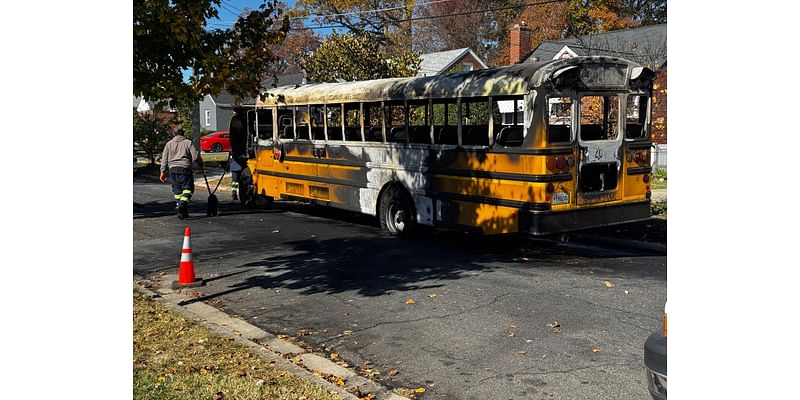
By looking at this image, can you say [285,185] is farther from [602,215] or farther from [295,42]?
[295,42]

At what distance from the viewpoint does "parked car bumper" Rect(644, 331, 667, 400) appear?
3.88m

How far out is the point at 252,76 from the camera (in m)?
8.60

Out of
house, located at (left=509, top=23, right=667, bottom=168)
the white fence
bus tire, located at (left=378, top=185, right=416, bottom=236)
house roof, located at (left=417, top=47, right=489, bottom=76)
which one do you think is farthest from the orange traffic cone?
house roof, located at (left=417, top=47, right=489, bottom=76)

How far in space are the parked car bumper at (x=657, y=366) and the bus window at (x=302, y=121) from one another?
37.2 ft

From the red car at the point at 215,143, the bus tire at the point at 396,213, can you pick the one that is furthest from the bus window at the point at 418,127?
the red car at the point at 215,143

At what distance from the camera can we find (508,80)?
1070 cm

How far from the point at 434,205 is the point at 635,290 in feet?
12.9

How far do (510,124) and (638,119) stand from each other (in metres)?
1.83

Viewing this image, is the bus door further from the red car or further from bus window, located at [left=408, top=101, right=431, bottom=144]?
the red car

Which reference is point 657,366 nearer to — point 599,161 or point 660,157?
point 599,161

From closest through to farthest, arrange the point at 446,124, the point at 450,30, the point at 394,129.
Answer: the point at 446,124
the point at 394,129
the point at 450,30

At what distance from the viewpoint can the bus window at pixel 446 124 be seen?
11898mm

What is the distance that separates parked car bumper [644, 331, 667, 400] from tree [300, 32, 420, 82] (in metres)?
24.6

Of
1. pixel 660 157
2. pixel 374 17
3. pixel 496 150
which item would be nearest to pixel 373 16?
pixel 374 17
